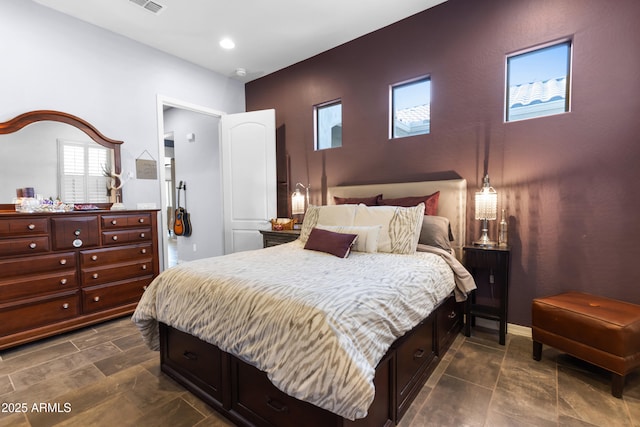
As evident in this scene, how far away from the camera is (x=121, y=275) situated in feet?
9.57

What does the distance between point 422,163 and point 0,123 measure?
388 centimetres

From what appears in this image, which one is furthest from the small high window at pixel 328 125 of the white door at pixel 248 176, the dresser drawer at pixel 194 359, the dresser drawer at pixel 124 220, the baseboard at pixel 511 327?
the dresser drawer at pixel 194 359

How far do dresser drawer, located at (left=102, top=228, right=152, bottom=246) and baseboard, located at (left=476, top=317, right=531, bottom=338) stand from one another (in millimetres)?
A: 3446

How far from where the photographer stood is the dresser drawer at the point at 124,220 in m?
2.80

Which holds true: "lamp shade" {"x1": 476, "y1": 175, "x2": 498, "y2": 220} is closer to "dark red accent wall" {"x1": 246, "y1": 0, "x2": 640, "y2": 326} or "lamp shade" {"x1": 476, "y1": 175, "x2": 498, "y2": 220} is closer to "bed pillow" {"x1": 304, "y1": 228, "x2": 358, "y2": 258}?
"dark red accent wall" {"x1": 246, "y1": 0, "x2": 640, "y2": 326}

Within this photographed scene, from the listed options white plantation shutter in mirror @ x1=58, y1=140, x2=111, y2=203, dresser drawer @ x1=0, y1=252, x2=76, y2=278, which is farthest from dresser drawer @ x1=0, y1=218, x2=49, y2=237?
white plantation shutter in mirror @ x1=58, y1=140, x2=111, y2=203

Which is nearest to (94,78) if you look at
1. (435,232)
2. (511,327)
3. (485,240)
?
(435,232)

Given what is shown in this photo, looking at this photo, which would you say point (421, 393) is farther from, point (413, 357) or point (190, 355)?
point (190, 355)

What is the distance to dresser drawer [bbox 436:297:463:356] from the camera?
6.79ft

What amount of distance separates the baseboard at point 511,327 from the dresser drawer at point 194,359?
7.41 ft

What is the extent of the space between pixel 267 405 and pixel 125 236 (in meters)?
2.43

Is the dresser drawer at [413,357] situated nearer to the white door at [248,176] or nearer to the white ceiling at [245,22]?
the white door at [248,176]

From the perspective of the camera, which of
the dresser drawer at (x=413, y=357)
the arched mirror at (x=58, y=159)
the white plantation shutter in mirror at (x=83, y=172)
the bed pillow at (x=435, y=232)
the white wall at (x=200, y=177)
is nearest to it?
the dresser drawer at (x=413, y=357)

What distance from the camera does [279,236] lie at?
343 centimetres
